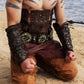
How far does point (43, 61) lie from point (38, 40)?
1.10ft

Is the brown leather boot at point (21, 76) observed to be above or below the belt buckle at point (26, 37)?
below

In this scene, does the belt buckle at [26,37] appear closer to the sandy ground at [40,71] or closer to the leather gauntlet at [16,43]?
the leather gauntlet at [16,43]

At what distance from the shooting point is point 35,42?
8.48 feet

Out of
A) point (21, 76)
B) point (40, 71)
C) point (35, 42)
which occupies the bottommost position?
point (40, 71)

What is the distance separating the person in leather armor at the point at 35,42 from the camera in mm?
2289

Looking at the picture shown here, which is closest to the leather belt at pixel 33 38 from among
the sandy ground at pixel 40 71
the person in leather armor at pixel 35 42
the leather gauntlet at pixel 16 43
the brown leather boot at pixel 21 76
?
the person in leather armor at pixel 35 42

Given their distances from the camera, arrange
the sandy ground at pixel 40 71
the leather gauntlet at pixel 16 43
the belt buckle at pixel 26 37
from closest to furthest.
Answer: the leather gauntlet at pixel 16 43
the belt buckle at pixel 26 37
the sandy ground at pixel 40 71

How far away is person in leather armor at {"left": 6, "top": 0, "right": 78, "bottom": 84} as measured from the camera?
229 cm

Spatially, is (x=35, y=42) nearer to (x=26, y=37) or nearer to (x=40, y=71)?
(x=26, y=37)

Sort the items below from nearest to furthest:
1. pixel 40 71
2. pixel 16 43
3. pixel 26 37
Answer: pixel 16 43, pixel 26 37, pixel 40 71

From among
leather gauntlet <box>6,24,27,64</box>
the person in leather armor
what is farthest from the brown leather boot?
leather gauntlet <box>6,24,27,64</box>

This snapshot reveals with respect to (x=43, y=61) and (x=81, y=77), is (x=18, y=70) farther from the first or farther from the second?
(x=81, y=77)

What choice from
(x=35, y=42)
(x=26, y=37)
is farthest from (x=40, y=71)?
(x=26, y=37)

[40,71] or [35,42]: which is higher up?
[35,42]
